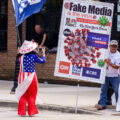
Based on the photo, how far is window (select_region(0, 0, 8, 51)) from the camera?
2308 cm

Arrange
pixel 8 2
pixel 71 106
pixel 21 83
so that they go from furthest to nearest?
pixel 8 2
pixel 71 106
pixel 21 83

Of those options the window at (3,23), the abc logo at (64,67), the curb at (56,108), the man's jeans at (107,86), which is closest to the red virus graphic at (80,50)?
the abc logo at (64,67)

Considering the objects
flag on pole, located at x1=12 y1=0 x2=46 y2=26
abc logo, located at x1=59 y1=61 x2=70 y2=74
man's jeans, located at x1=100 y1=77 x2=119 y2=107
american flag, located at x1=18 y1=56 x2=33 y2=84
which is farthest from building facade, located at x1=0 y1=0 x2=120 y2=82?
american flag, located at x1=18 y1=56 x2=33 y2=84

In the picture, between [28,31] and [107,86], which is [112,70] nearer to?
[107,86]

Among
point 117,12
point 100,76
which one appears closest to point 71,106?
point 100,76

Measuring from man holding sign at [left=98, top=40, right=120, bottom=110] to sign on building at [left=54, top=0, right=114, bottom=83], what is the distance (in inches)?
16.6

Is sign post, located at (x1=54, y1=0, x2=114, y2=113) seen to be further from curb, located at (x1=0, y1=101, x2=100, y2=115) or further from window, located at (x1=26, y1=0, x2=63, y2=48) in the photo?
window, located at (x1=26, y1=0, x2=63, y2=48)

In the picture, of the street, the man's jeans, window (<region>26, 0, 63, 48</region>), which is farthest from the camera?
window (<region>26, 0, 63, 48</region>)

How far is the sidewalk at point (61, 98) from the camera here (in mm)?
15262

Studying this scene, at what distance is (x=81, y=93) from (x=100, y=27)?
514 cm

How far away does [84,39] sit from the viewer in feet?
47.4

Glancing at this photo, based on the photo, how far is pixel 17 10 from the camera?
56.8 ft

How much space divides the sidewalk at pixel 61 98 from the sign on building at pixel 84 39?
994 millimetres

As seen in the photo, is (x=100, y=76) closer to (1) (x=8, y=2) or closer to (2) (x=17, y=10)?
(2) (x=17, y=10)
